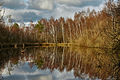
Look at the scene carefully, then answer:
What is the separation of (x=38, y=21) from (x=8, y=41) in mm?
49539

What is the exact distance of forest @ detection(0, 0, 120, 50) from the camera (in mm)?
35062

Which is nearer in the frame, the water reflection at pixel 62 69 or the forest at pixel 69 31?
the water reflection at pixel 62 69

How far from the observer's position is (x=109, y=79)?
9.43m

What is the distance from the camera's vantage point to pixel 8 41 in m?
44.3

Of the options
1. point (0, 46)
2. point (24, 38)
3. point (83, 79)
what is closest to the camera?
point (83, 79)

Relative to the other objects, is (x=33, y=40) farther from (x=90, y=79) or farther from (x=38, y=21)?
(x=90, y=79)

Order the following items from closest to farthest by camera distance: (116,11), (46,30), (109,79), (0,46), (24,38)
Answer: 1. (109,79)
2. (116,11)
3. (0,46)
4. (24,38)
5. (46,30)

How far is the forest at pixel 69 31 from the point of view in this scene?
35062 millimetres

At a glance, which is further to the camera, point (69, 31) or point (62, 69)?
point (69, 31)

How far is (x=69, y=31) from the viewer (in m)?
77.7

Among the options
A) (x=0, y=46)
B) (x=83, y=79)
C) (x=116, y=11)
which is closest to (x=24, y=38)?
(x=0, y=46)

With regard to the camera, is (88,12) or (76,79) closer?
(76,79)

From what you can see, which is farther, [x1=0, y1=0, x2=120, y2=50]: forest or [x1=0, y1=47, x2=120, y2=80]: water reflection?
[x1=0, y1=0, x2=120, y2=50]: forest

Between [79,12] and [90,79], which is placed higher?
[79,12]
